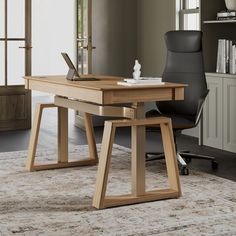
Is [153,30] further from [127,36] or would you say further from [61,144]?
[61,144]

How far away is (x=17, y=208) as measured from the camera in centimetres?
356

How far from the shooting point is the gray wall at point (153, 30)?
6715 mm

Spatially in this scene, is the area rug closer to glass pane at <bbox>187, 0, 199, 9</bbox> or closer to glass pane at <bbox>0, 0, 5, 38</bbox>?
glass pane at <bbox>187, 0, 199, 9</bbox>

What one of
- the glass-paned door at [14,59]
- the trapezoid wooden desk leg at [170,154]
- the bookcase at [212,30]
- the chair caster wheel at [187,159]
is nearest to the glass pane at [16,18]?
the glass-paned door at [14,59]

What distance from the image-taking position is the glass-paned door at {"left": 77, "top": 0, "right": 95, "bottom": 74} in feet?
22.8

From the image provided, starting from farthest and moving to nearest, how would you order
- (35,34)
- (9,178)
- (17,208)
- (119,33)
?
(35,34), (119,33), (9,178), (17,208)

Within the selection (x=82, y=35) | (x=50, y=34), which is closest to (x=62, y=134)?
(x=82, y=35)

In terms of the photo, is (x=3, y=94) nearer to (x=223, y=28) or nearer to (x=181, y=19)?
(x=181, y=19)

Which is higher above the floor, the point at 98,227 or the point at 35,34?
the point at 35,34

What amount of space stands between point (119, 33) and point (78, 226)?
4392mm

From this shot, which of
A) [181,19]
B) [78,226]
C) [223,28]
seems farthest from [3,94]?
[78,226]

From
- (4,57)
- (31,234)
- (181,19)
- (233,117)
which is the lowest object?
(31,234)

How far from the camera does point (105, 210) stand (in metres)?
3.52

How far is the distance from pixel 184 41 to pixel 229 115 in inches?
37.7
